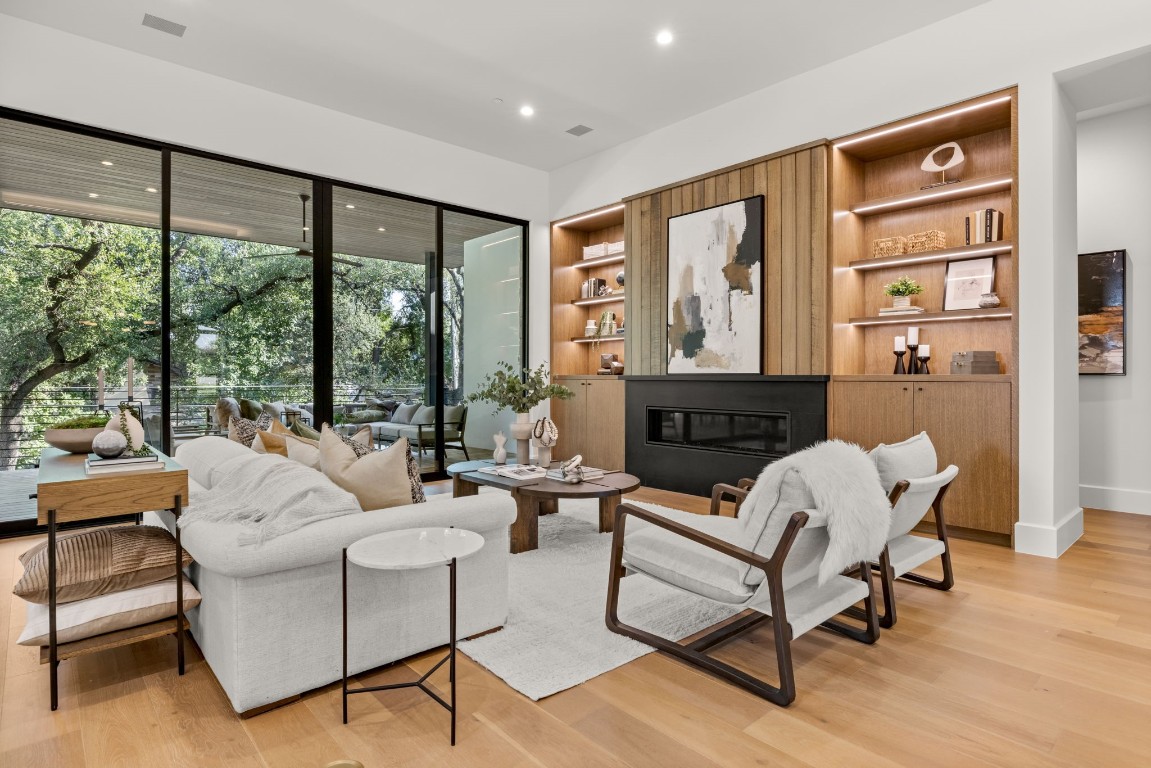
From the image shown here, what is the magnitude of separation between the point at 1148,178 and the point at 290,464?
6209 millimetres

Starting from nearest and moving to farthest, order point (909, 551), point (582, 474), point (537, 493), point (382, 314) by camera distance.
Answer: point (909, 551) → point (537, 493) → point (582, 474) → point (382, 314)

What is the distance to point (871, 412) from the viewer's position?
4.26m

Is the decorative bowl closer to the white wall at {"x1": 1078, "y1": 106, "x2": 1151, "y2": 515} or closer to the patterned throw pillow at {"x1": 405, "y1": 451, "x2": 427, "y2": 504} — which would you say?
the patterned throw pillow at {"x1": 405, "y1": 451, "x2": 427, "y2": 504}

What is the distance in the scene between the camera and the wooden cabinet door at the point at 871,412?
4102mm

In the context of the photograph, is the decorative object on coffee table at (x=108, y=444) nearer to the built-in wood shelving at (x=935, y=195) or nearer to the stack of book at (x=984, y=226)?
the built-in wood shelving at (x=935, y=195)

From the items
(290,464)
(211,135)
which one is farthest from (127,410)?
(211,135)

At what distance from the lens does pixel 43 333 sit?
4102 millimetres

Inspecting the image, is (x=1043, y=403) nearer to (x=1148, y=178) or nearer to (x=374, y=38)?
(x=1148, y=178)

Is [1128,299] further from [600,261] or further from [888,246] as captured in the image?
[600,261]

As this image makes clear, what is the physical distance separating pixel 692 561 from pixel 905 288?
10.4 ft

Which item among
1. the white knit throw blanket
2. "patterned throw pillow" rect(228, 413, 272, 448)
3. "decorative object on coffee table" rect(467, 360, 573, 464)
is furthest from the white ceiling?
the white knit throw blanket

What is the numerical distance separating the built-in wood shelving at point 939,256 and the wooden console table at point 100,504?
14.6 feet

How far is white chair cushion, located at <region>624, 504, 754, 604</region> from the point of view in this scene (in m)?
2.09

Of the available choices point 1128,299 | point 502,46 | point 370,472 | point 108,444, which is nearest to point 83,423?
point 108,444
